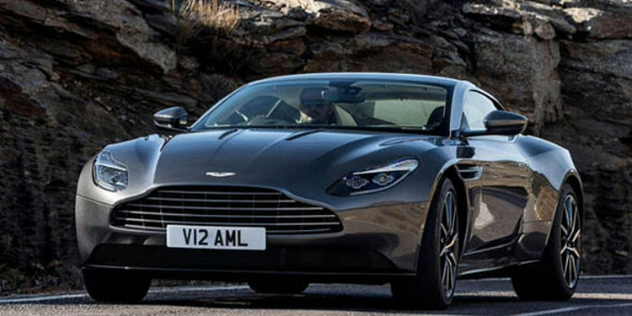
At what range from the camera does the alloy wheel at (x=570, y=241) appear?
11389 millimetres

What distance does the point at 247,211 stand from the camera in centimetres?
801

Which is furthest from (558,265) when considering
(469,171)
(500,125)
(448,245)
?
(448,245)

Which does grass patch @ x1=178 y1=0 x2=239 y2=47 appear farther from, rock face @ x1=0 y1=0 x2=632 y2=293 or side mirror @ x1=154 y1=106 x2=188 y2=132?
side mirror @ x1=154 y1=106 x2=188 y2=132

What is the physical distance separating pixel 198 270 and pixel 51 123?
33.8 feet

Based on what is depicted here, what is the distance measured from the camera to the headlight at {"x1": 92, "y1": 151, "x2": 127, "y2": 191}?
8.38m

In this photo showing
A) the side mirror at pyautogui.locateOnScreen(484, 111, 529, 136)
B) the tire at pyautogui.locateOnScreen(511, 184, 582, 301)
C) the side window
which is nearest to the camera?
the side mirror at pyautogui.locateOnScreen(484, 111, 529, 136)

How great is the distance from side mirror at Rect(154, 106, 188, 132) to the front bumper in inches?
62.8

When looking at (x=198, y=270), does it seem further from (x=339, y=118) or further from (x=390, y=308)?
(x=339, y=118)

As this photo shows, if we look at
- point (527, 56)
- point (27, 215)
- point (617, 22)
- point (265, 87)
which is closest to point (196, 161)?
point (265, 87)

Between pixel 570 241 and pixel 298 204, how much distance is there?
406 cm

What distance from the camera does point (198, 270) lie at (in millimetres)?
8047

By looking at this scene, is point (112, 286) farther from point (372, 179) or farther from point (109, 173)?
point (372, 179)

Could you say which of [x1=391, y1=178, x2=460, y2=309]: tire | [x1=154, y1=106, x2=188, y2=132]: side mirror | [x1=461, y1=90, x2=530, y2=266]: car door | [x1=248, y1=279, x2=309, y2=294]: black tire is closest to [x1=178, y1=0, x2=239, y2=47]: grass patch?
[x1=248, y1=279, x2=309, y2=294]: black tire

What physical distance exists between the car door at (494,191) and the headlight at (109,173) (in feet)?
7.07
